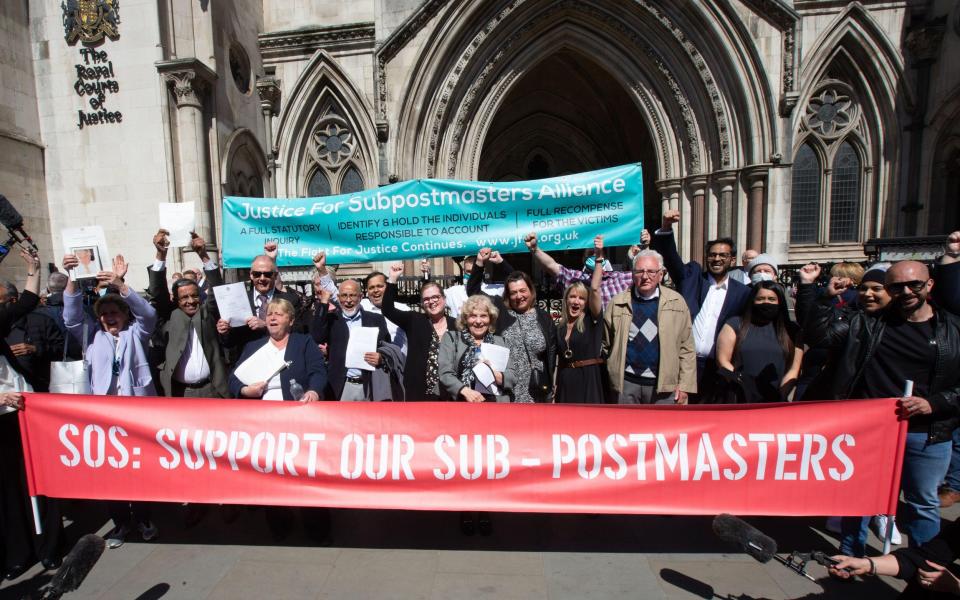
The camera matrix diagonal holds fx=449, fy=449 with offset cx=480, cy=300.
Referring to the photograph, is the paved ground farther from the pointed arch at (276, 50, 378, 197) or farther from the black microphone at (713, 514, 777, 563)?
the pointed arch at (276, 50, 378, 197)

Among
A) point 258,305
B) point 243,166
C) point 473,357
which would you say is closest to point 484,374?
point 473,357

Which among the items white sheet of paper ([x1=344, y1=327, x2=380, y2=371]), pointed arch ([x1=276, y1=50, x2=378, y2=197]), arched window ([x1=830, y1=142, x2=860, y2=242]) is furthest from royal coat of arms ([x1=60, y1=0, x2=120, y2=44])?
arched window ([x1=830, y1=142, x2=860, y2=242])

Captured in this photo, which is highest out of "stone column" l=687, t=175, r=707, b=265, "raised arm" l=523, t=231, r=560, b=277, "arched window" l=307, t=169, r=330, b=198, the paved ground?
"arched window" l=307, t=169, r=330, b=198

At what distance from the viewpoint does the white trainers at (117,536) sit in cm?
333

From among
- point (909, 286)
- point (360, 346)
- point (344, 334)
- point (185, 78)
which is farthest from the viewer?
point (185, 78)

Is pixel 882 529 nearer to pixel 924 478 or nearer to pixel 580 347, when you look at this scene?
pixel 924 478

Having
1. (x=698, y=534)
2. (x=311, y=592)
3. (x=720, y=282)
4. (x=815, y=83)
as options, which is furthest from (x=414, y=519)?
(x=815, y=83)

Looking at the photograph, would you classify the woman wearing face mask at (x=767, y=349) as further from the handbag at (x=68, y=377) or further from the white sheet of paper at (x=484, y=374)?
the handbag at (x=68, y=377)

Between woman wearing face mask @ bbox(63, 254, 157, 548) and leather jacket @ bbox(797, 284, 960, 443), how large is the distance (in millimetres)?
4917

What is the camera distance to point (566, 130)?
55.0 feet

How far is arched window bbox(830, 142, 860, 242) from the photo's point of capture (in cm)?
1145

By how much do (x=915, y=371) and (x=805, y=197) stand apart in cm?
1125

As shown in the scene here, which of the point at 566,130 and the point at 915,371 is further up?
the point at 566,130

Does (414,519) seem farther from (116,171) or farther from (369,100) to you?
(369,100)
